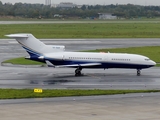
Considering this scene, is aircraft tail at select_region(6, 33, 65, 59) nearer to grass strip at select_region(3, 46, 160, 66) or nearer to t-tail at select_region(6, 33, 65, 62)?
t-tail at select_region(6, 33, 65, 62)

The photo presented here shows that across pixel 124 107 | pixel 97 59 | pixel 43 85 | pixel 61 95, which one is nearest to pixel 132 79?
pixel 97 59

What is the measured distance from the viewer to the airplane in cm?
5947

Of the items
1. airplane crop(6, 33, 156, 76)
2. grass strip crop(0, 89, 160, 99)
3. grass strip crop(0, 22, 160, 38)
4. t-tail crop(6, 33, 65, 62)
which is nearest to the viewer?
grass strip crop(0, 89, 160, 99)

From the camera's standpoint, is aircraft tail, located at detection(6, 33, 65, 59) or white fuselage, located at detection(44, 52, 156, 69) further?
aircraft tail, located at detection(6, 33, 65, 59)

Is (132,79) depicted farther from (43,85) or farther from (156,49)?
(156,49)

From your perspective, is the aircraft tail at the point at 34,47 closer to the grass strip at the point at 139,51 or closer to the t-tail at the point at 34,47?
the t-tail at the point at 34,47

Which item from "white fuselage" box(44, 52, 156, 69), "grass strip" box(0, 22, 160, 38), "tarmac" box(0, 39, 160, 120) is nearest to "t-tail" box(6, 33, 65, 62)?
"white fuselage" box(44, 52, 156, 69)

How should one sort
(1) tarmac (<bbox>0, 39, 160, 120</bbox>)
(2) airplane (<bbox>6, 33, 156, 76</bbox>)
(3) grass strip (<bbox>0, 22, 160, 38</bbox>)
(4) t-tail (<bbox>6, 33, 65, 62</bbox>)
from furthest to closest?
(3) grass strip (<bbox>0, 22, 160, 38</bbox>)
(4) t-tail (<bbox>6, 33, 65, 62</bbox>)
(2) airplane (<bbox>6, 33, 156, 76</bbox>)
(1) tarmac (<bbox>0, 39, 160, 120</bbox>)

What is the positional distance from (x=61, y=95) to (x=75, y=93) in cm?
145

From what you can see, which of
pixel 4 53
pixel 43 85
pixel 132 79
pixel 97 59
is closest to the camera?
pixel 43 85

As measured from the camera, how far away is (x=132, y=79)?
55.6 meters

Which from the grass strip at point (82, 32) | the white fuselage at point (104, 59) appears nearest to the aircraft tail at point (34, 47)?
the white fuselage at point (104, 59)

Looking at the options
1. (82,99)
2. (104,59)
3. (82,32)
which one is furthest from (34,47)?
(82,32)

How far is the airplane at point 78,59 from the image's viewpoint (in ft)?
195
